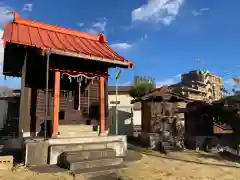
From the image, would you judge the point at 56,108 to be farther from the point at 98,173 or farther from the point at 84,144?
the point at 98,173

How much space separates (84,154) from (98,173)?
134 cm

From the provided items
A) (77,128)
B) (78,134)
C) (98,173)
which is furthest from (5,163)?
(77,128)

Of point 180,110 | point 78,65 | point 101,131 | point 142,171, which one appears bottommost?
point 142,171

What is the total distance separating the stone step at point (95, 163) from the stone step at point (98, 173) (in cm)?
27

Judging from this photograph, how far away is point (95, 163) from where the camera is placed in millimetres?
8930

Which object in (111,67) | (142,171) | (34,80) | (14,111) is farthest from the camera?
(14,111)

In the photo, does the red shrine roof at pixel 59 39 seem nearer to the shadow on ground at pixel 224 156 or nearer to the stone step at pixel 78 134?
the stone step at pixel 78 134

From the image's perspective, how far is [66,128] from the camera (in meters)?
12.4

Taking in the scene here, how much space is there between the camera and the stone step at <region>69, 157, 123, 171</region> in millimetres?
8445

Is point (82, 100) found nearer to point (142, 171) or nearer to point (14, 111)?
point (142, 171)

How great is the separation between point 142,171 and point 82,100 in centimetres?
634

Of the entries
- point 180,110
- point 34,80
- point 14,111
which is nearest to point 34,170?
point 34,80

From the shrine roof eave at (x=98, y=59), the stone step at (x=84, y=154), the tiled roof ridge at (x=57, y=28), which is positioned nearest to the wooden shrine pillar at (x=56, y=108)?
the shrine roof eave at (x=98, y=59)

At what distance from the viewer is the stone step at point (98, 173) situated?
25.9 feet
